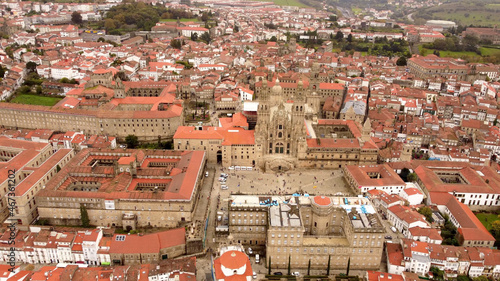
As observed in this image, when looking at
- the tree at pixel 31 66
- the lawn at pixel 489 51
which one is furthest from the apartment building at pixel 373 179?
the lawn at pixel 489 51

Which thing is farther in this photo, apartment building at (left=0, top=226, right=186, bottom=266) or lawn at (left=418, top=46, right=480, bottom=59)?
lawn at (left=418, top=46, right=480, bottom=59)

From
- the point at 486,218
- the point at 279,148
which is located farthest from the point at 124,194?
the point at 486,218

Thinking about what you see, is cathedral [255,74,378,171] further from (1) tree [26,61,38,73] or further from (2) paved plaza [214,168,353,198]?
(1) tree [26,61,38,73]

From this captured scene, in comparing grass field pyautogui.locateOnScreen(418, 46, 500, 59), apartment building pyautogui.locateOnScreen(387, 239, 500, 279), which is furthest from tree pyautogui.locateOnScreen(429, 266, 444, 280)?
grass field pyautogui.locateOnScreen(418, 46, 500, 59)

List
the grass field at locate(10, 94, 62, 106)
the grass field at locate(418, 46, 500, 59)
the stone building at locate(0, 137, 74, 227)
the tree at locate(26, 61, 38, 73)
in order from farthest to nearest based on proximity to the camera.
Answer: the grass field at locate(418, 46, 500, 59), the tree at locate(26, 61, 38, 73), the grass field at locate(10, 94, 62, 106), the stone building at locate(0, 137, 74, 227)

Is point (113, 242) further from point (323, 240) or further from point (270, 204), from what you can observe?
point (323, 240)
